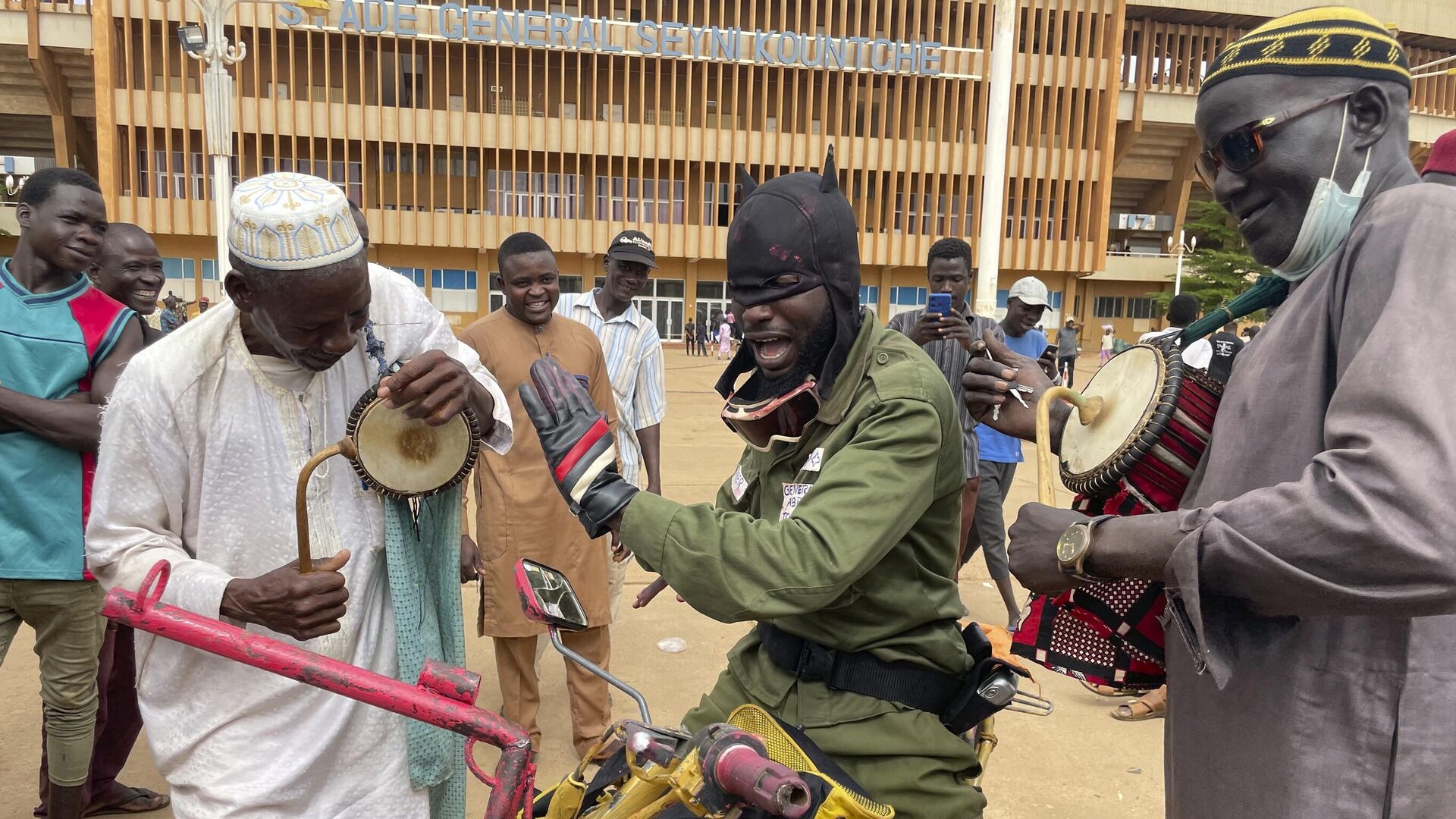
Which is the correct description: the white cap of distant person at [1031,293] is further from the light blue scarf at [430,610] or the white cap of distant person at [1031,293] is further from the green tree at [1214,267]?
the green tree at [1214,267]

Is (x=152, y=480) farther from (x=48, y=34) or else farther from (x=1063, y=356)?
(x=48, y=34)

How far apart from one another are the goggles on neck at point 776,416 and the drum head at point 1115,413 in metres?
0.56

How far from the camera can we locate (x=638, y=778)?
181 centimetres

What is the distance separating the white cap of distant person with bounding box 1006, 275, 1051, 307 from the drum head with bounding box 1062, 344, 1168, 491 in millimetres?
4302

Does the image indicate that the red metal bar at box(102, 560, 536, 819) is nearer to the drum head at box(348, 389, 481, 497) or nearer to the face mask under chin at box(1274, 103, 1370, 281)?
the drum head at box(348, 389, 481, 497)

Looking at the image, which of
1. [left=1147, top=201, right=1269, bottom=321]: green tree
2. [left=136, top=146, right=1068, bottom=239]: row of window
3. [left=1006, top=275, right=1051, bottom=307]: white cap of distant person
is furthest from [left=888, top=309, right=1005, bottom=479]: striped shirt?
[left=1147, top=201, right=1269, bottom=321]: green tree

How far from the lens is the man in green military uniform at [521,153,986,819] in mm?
1822

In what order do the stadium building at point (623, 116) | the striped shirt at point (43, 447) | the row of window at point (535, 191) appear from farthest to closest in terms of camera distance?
the row of window at point (535, 191), the stadium building at point (623, 116), the striped shirt at point (43, 447)

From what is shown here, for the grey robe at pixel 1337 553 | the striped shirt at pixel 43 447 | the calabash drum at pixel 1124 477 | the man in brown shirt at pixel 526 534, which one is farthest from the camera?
the man in brown shirt at pixel 526 534

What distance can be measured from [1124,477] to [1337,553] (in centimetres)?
57

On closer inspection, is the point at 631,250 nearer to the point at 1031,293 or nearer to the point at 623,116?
the point at 1031,293

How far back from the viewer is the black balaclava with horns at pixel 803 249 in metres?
2.11

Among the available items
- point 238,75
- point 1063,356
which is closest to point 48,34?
point 238,75

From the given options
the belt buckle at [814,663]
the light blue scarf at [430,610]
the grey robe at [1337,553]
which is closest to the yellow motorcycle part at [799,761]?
the belt buckle at [814,663]
